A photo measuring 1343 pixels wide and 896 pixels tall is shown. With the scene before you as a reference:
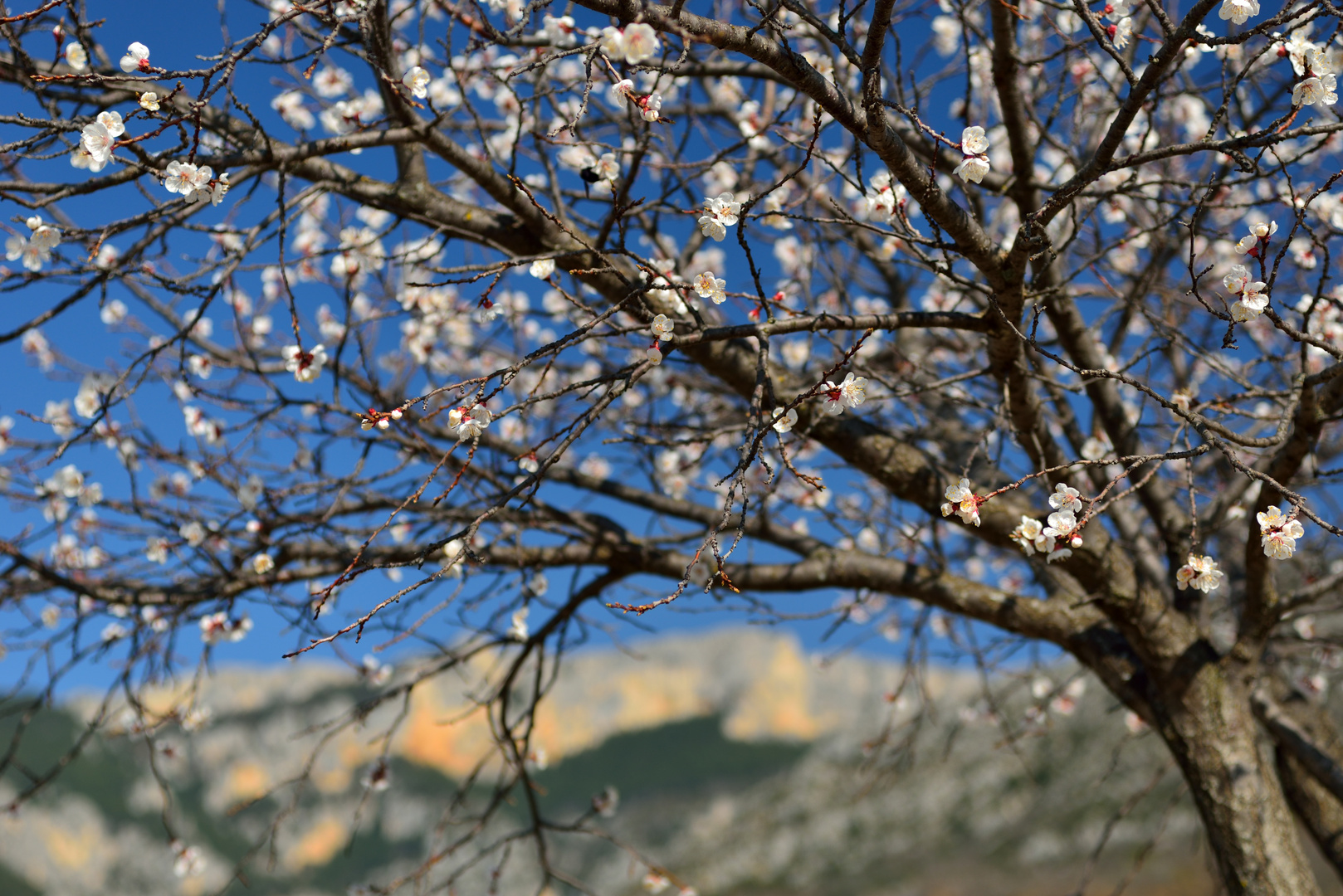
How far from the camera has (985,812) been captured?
21.2 m

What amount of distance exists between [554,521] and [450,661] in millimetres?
773

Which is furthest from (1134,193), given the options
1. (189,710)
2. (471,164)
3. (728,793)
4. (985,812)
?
(728,793)

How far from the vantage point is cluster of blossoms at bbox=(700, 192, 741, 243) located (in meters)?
2.03

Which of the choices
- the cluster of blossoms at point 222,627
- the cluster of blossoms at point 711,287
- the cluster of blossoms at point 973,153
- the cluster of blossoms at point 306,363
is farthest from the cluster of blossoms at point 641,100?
the cluster of blossoms at point 222,627

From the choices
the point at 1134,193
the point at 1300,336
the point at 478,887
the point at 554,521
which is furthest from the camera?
the point at 478,887

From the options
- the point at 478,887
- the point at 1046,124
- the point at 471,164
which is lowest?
the point at 478,887

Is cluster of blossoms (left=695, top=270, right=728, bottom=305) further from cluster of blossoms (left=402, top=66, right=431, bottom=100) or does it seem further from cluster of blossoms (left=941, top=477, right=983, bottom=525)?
cluster of blossoms (left=402, top=66, right=431, bottom=100)

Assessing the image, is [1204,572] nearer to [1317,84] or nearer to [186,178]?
[1317,84]

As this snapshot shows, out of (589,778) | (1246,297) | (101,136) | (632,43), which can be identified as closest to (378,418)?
(101,136)

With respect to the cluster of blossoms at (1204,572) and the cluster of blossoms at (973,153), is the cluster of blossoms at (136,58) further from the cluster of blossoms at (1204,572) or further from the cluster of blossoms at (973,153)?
the cluster of blossoms at (1204,572)

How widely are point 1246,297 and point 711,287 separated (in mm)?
1221

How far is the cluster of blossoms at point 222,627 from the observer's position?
352 cm

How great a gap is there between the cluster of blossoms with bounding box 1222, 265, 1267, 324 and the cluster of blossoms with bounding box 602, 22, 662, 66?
1376 millimetres

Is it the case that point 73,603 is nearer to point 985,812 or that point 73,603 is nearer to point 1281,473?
point 1281,473
